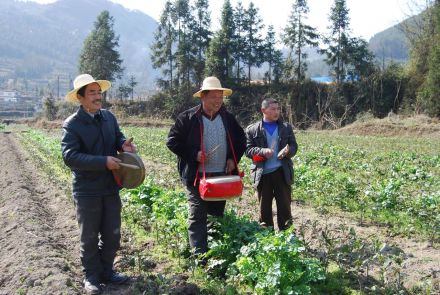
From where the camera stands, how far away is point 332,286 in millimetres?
4328

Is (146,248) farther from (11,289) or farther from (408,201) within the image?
(408,201)

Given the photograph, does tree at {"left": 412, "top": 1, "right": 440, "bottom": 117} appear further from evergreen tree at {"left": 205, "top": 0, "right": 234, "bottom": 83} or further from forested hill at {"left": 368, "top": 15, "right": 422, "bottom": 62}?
forested hill at {"left": 368, "top": 15, "right": 422, "bottom": 62}

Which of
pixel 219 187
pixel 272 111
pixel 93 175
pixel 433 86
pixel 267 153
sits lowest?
pixel 219 187

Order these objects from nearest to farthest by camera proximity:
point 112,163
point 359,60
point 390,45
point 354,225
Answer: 1. point 112,163
2. point 354,225
3. point 359,60
4. point 390,45

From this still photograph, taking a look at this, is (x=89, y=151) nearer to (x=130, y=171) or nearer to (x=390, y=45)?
(x=130, y=171)

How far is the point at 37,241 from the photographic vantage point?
19.6ft

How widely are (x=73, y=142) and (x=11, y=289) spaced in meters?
1.69

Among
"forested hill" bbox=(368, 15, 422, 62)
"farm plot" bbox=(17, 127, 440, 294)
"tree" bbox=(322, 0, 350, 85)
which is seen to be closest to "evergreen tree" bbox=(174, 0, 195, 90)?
"tree" bbox=(322, 0, 350, 85)

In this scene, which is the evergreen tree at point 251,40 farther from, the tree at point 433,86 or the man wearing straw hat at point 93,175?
the man wearing straw hat at point 93,175

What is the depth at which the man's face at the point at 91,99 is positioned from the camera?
4453 mm

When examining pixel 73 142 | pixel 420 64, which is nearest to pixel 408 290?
pixel 73 142

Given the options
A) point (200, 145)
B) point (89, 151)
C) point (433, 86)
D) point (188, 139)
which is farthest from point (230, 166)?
point (433, 86)

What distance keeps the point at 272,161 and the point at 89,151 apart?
227cm

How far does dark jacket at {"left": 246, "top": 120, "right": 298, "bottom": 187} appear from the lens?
569 cm
